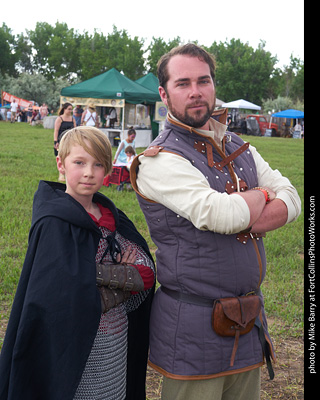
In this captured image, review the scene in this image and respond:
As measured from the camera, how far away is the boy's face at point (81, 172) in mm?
2127

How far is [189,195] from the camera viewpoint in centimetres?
187

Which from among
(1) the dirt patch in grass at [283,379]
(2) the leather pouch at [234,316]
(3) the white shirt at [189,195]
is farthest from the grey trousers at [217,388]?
(1) the dirt patch in grass at [283,379]

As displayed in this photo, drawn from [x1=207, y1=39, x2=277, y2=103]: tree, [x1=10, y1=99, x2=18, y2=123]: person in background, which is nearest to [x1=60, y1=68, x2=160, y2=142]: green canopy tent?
[x1=10, y1=99, x2=18, y2=123]: person in background

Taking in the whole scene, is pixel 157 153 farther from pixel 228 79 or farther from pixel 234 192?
pixel 228 79

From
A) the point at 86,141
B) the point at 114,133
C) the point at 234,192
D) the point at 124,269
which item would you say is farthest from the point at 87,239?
the point at 114,133

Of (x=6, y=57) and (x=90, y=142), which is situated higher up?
(x=6, y=57)

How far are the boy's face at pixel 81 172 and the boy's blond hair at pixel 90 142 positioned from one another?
0.06 feet

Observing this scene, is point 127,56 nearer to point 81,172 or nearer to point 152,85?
point 152,85

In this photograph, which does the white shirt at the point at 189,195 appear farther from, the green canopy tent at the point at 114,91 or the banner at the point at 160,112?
the banner at the point at 160,112

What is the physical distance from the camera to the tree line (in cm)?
6300

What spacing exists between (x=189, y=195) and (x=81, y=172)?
0.55 m

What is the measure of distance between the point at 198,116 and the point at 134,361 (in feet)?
4.15

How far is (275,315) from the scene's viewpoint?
175 inches

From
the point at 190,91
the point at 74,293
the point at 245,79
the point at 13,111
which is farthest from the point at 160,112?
the point at 245,79
